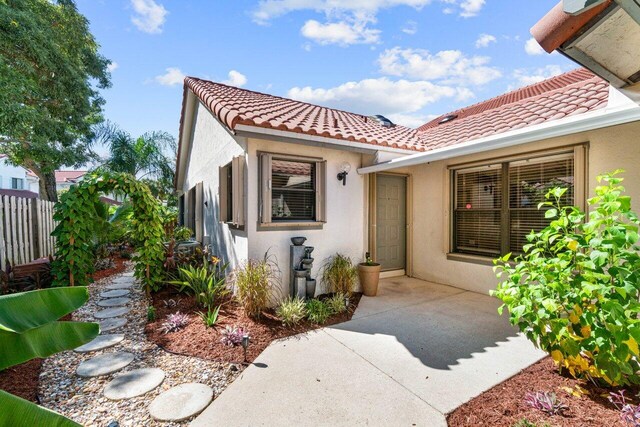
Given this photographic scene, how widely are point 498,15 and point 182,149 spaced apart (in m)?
12.6

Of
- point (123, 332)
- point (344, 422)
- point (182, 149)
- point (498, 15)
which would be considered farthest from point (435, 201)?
point (182, 149)

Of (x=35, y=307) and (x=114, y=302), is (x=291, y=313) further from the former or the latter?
(x=114, y=302)

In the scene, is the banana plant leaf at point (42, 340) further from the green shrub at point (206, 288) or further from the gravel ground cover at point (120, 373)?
the green shrub at point (206, 288)

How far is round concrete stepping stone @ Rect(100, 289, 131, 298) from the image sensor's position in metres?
6.86

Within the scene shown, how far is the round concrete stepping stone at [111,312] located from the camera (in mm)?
5559

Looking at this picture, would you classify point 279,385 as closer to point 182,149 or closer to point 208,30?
point 208,30

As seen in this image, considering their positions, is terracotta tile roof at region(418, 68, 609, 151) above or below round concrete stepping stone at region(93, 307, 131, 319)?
above

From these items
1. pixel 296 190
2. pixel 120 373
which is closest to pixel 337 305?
pixel 296 190

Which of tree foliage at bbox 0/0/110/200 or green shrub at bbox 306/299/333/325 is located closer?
green shrub at bbox 306/299/333/325

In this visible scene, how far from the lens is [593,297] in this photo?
9.07 ft

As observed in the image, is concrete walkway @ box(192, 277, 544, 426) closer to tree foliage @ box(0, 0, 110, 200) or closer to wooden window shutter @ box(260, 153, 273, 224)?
wooden window shutter @ box(260, 153, 273, 224)

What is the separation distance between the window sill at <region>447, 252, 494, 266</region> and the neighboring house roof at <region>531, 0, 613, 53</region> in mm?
5053

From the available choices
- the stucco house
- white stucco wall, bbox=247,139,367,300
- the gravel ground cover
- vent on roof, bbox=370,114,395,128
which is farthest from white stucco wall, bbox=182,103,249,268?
vent on roof, bbox=370,114,395,128

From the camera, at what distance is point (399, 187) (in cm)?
823
